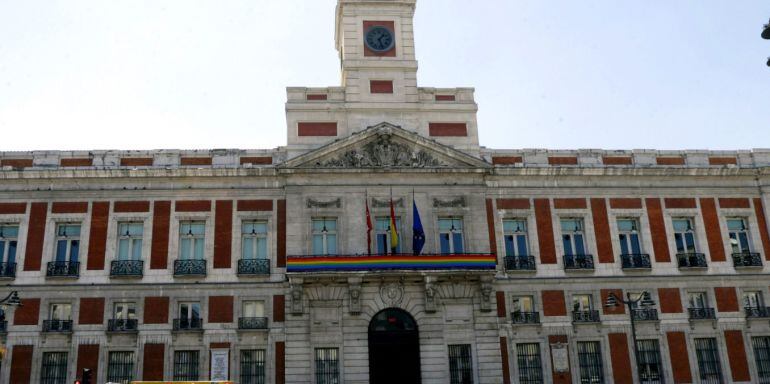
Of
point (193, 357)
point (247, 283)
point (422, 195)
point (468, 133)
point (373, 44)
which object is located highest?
point (373, 44)

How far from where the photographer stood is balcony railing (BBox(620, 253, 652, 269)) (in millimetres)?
32500

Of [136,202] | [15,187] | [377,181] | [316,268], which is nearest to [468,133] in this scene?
[377,181]

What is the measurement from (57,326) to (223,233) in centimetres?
770

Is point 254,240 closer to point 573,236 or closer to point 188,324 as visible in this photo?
point 188,324

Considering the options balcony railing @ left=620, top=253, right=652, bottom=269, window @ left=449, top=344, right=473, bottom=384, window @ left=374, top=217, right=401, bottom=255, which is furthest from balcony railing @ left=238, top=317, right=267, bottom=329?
balcony railing @ left=620, top=253, right=652, bottom=269

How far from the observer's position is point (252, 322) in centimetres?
3036

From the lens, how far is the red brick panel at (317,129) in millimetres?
33094

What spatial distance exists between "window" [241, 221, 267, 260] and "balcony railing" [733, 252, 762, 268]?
21.7m

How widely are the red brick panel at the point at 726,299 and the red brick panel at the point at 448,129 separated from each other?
13.6m

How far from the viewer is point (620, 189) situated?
111ft

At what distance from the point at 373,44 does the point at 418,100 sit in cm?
384

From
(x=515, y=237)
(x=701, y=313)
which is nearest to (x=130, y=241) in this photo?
(x=515, y=237)

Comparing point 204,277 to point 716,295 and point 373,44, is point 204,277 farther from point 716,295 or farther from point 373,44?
point 716,295

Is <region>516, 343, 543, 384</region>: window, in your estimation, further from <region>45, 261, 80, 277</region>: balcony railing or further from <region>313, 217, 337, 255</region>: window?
<region>45, 261, 80, 277</region>: balcony railing
